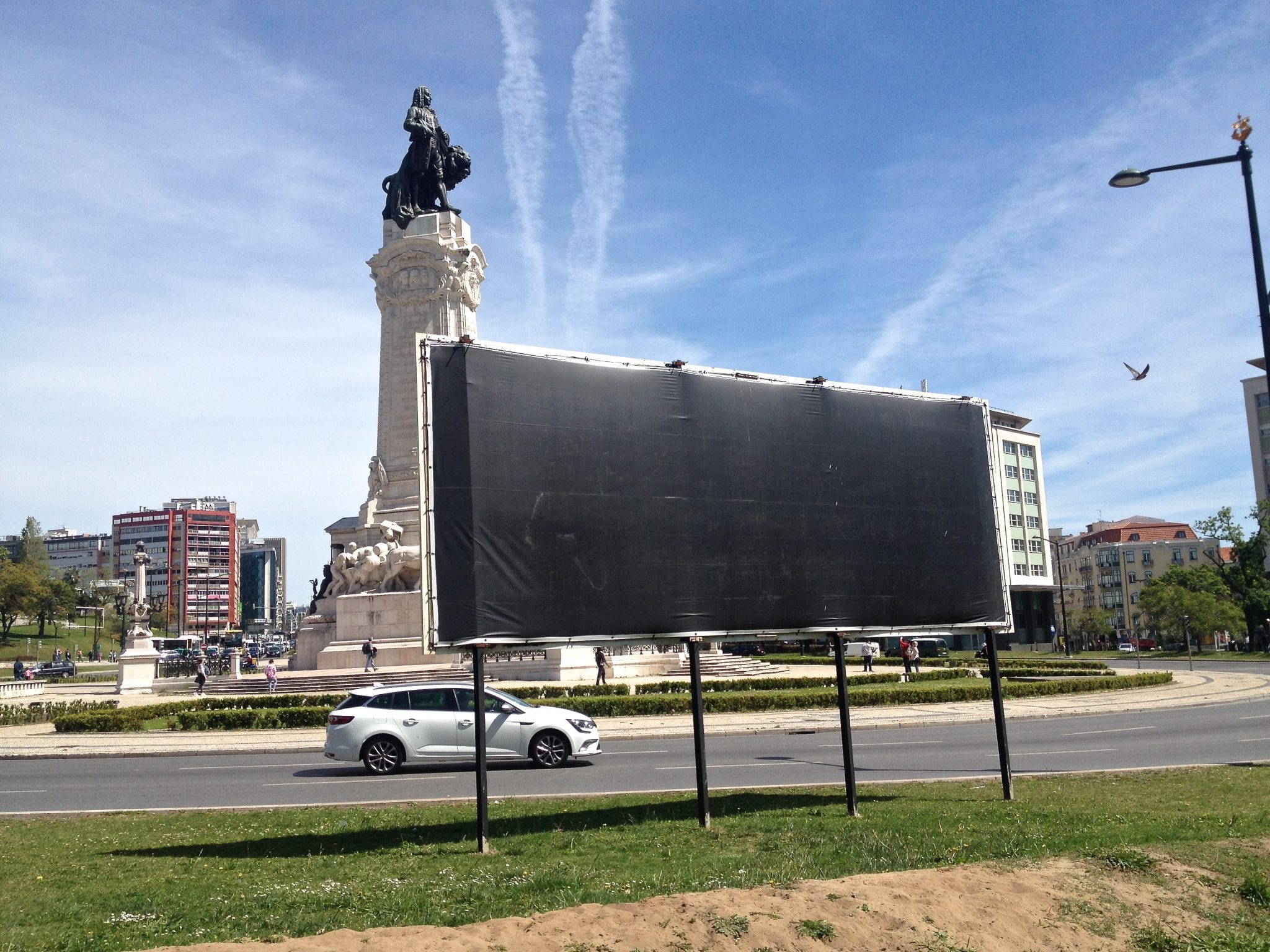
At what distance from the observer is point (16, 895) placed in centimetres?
819

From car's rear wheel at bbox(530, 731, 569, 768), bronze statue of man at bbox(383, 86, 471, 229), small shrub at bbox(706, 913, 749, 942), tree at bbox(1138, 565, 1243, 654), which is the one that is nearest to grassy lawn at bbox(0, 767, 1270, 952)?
small shrub at bbox(706, 913, 749, 942)

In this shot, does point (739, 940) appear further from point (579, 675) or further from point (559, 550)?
point (579, 675)

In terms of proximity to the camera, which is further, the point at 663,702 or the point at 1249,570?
the point at 1249,570

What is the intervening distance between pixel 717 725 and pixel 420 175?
37551mm

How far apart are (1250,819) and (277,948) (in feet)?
30.3

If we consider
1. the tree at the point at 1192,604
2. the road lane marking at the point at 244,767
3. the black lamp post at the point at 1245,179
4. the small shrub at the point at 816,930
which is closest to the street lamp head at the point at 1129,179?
the black lamp post at the point at 1245,179

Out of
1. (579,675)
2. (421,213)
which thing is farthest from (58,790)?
(421,213)

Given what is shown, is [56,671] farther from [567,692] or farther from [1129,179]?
[1129,179]

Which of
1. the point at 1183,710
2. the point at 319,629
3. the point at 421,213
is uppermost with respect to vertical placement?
the point at 421,213

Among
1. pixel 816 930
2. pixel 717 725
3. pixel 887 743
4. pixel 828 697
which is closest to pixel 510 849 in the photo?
pixel 816 930

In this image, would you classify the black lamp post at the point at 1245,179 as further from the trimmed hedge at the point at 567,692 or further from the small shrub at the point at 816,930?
the trimmed hedge at the point at 567,692

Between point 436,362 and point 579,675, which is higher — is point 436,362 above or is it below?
above

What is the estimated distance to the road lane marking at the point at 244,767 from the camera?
19.2 m

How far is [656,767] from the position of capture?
17156 mm
